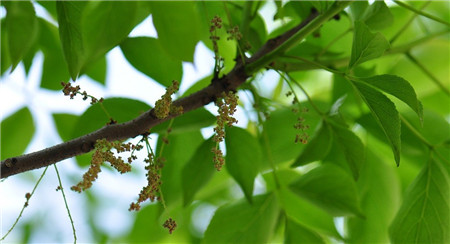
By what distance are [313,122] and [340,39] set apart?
11cm

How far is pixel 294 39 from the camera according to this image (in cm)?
41

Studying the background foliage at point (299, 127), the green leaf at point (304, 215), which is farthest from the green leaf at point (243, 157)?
the green leaf at point (304, 215)

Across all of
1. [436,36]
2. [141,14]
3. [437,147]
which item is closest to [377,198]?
[437,147]

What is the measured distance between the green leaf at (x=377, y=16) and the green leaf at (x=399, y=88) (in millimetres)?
120

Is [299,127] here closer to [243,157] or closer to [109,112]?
[243,157]

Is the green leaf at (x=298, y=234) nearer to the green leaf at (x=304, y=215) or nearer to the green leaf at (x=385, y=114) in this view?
the green leaf at (x=304, y=215)

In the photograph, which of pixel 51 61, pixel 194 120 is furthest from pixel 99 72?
pixel 194 120

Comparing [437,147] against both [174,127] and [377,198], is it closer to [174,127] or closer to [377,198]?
[377,198]

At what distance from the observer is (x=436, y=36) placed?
581 mm

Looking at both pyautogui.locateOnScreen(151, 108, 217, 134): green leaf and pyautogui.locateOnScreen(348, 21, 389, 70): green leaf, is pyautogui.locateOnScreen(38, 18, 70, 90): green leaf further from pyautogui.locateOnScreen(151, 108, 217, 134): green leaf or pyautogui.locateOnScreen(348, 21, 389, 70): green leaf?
pyautogui.locateOnScreen(348, 21, 389, 70): green leaf

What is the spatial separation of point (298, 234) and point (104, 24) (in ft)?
1.06

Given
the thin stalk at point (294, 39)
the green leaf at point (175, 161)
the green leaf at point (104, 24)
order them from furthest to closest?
1. the green leaf at point (175, 161)
2. the thin stalk at point (294, 39)
3. the green leaf at point (104, 24)

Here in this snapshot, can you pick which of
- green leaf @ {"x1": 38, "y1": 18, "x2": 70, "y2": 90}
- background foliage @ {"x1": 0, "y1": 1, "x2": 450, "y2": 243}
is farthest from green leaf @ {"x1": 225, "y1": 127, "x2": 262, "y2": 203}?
green leaf @ {"x1": 38, "y1": 18, "x2": 70, "y2": 90}

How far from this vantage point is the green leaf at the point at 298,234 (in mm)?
520
